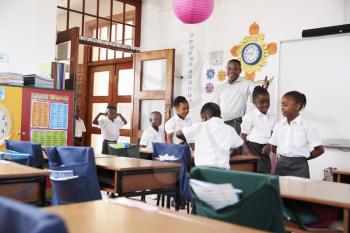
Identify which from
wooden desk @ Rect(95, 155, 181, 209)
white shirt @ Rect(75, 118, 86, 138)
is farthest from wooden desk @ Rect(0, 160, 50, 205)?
white shirt @ Rect(75, 118, 86, 138)

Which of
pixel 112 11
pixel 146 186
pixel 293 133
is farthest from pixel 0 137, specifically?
pixel 112 11

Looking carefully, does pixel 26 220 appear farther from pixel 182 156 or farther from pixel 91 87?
pixel 91 87

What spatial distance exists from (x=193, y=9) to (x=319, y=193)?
241cm

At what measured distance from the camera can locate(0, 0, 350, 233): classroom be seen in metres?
1.30

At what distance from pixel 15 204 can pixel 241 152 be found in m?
3.58

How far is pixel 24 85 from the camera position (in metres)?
4.14

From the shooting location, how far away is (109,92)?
7586 millimetres

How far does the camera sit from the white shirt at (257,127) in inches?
159

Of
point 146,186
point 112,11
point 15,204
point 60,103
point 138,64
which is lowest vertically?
point 146,186

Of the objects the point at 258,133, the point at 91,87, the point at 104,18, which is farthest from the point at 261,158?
the point at 91,87

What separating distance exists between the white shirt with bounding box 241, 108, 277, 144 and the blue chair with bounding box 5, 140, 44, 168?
2110 mm

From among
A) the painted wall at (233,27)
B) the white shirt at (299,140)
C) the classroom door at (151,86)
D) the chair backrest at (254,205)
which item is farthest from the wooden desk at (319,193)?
the classroom door at (151,86)

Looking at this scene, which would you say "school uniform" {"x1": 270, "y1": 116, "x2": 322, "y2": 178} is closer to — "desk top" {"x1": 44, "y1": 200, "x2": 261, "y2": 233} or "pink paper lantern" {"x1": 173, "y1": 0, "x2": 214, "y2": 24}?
"pink paper lantern" {"x1": 173, "y1": 0, "x2": 214, "y2": 24}

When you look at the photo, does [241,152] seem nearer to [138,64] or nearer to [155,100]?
[155,100]
